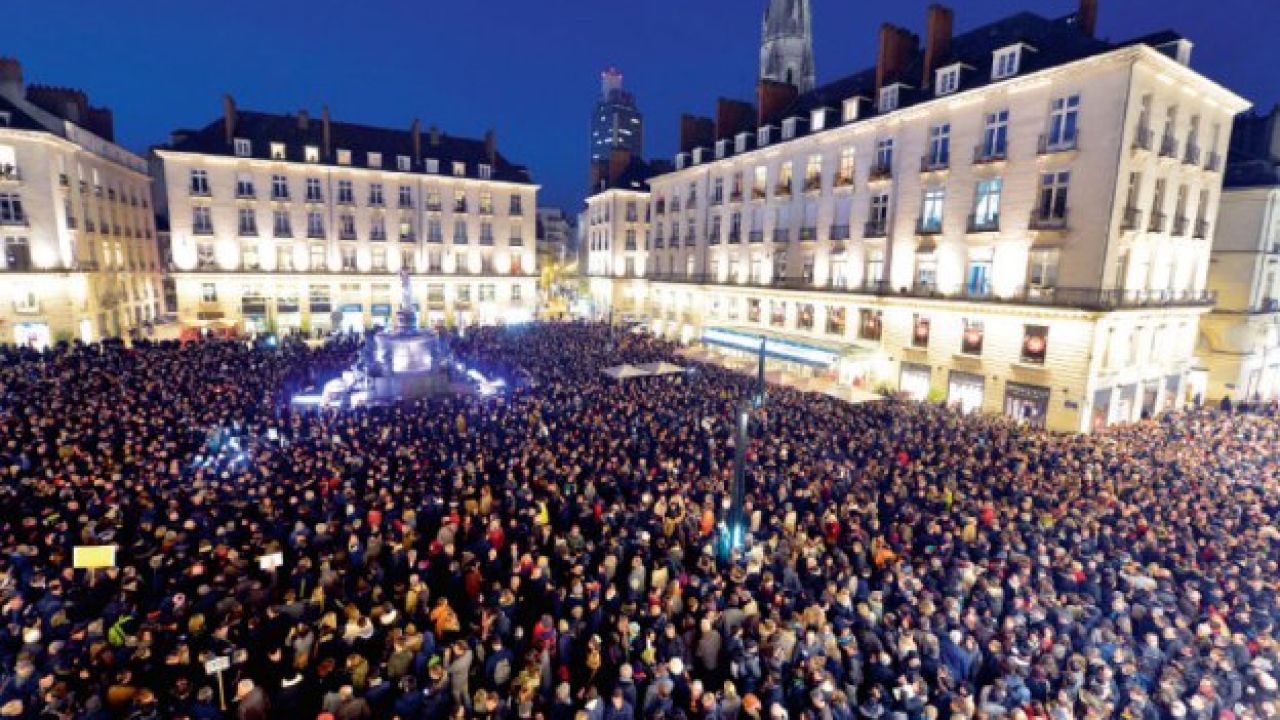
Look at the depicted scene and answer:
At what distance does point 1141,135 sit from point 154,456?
37.3 meters

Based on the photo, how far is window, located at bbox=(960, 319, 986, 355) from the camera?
94.4ft

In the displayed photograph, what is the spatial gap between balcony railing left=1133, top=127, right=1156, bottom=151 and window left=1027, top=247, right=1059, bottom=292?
4.93 metres

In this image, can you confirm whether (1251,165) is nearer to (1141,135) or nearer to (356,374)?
(1141,135)

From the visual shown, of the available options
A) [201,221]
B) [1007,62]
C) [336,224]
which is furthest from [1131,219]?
[201,221]

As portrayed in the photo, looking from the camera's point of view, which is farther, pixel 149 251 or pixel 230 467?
pixel 149 251

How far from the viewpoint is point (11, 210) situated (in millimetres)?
37594

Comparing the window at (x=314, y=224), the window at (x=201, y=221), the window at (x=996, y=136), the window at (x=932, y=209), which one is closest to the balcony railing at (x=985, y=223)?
the window at (x=932, y=209)

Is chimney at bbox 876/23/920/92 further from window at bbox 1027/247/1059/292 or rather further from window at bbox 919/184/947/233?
window at bbox 1027/247/1059/292

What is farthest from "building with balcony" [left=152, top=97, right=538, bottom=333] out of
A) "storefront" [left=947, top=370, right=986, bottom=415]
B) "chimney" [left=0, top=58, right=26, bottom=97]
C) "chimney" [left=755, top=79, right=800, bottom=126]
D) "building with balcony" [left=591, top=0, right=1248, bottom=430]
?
"storefront" [left=947, top=370, right=986, bottom=415]

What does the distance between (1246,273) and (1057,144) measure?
60.6 ft

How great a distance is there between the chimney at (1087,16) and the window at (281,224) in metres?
Result: 57.5

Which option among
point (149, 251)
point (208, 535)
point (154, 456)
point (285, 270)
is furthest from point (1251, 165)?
point (149, 251)

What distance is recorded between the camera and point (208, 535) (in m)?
12.2

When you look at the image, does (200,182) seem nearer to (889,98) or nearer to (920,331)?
(889,98)
